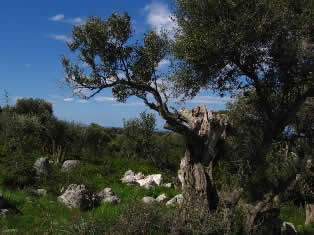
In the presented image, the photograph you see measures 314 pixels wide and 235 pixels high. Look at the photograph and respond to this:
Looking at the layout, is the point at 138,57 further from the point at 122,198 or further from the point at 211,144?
the point at 122,198

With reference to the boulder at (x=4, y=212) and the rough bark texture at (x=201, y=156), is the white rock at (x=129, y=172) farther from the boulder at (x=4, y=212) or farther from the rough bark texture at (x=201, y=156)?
the rough bark texture at (x=201, y=156)

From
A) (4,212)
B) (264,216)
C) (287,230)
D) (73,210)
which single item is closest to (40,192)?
(73,210)

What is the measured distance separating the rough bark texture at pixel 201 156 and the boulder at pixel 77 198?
6199 millimetres

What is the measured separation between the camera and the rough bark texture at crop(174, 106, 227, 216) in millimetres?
12953

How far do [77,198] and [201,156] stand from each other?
278 inches

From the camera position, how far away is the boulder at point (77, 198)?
17.7 m

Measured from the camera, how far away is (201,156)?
13234 mm

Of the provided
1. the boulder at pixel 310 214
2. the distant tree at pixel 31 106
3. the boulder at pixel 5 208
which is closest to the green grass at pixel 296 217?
the boulder at pixel 310 214

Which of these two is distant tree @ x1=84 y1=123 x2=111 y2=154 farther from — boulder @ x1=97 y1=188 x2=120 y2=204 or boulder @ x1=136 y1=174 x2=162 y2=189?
boulder @ x1=97 y1=188 x2=120 y2=204

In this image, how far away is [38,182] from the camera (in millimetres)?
22375

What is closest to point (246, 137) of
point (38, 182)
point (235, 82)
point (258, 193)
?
point (258, 193)

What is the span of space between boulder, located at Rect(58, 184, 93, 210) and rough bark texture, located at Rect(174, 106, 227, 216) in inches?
244

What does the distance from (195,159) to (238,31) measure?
418 centimetres

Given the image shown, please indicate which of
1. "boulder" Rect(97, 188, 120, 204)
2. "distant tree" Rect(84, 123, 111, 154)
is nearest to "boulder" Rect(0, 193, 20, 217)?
"boulder" Rect(97, 188, 120, 204)
